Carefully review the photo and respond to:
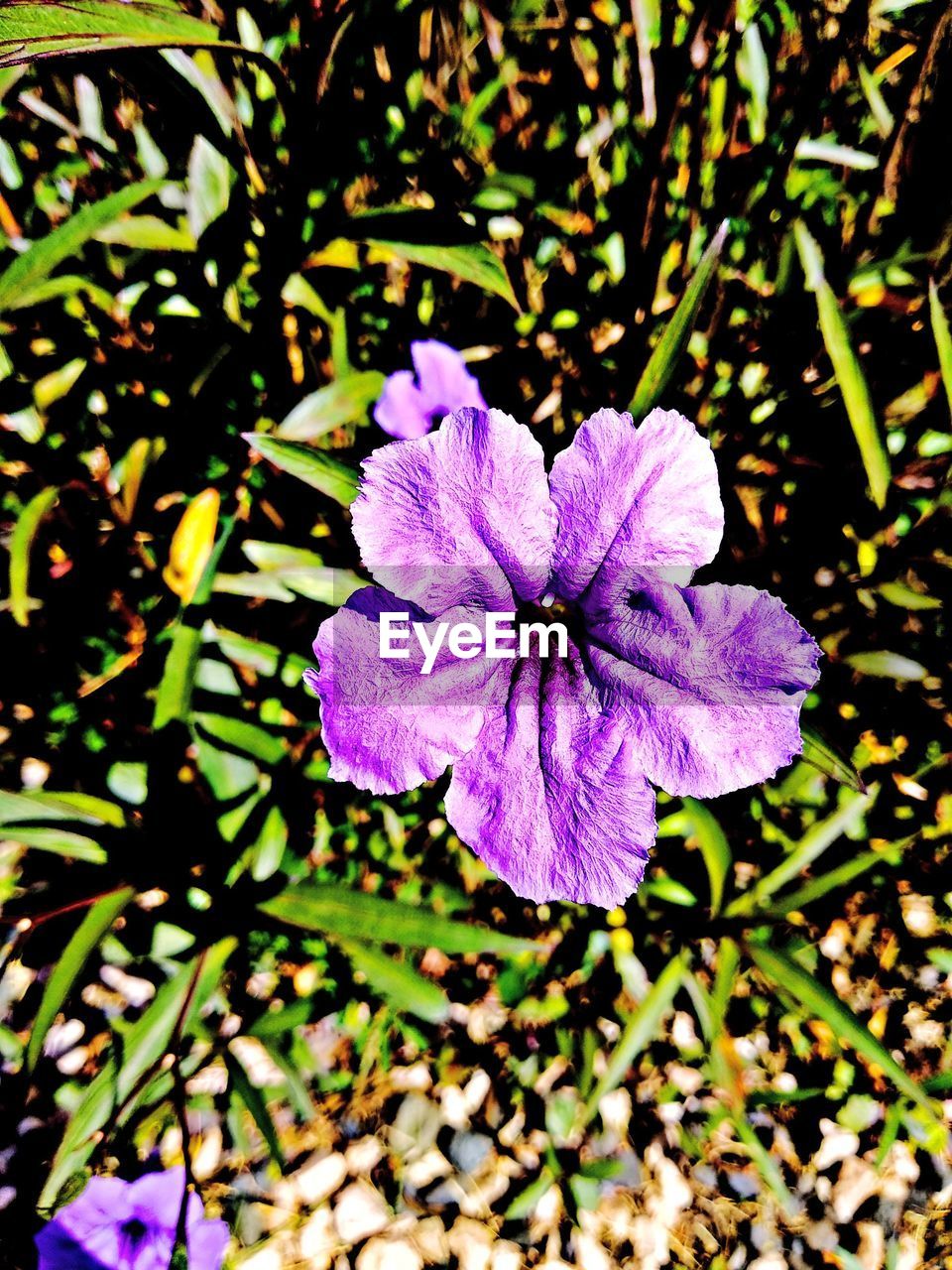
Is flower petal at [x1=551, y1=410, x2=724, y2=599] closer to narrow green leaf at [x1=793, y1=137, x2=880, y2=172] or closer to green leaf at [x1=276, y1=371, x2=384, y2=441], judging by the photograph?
green leaf at [x1=276, y1=371, x2=384, y2=441]

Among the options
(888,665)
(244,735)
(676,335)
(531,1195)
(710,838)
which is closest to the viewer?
(676,335)

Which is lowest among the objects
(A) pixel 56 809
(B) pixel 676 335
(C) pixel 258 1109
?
(C) pixel 258 1109

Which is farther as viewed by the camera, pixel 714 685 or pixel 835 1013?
pixel 835 1013

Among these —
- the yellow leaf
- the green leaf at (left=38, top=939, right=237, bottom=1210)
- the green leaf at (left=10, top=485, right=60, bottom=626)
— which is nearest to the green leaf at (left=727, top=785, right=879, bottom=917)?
the green leaf at (left=38, top=939, right=237, bottom=1210)

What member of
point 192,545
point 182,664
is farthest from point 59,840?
point 192,545

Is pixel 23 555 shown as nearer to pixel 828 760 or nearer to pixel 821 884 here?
pixel 828 760

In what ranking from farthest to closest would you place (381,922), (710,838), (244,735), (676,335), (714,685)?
1. (244,735)
2. (710,838)
3. (381,922)
4. (676,335)
5. (714,685)

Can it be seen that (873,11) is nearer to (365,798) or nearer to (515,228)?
(515,228)

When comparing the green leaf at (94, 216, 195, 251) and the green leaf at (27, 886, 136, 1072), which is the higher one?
the green leaf at (94, 216, 195, 251)
